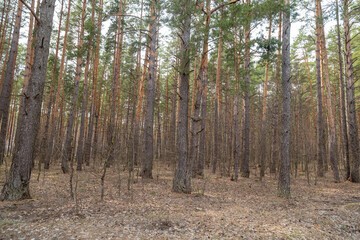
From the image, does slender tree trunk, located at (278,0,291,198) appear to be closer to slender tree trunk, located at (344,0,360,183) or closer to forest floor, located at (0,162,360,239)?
forest floor, located at (0,162,360,239)

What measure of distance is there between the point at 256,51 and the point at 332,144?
7.57 m

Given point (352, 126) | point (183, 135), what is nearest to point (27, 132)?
point (183, 135)

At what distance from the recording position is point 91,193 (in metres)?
6.41

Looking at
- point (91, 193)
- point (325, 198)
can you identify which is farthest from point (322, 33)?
point (91, 193)

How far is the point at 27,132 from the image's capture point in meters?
5.15

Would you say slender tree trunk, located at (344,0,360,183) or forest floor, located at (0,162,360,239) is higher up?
slender tree trunk, located at (344,0,360,183)

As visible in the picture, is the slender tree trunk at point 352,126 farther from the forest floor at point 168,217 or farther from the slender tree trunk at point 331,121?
the forest floor at point 168,217

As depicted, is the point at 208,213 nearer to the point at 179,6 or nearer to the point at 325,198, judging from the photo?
the point at 325,198

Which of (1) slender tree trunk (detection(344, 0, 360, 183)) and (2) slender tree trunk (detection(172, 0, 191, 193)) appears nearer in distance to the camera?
(2) slender tree trunk (detection(172, 0, 191, 193))

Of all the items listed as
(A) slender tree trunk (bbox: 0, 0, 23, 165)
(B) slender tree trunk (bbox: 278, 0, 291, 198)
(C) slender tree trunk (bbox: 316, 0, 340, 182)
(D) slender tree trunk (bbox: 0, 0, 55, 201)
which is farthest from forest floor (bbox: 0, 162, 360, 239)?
(A) slender tree trunk (bbox: 0, 0, 23, 165)

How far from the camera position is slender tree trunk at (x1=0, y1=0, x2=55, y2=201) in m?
4.97

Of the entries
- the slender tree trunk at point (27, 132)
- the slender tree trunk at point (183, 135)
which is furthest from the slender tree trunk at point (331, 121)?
the slender tree trunk at point (27, 132)

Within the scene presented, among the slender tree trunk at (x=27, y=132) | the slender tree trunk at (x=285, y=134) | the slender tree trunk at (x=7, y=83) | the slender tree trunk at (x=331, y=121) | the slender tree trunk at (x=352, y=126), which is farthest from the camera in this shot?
the slender tree trunk at (x=331, y=121)

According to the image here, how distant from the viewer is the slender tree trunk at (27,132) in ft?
16.3
